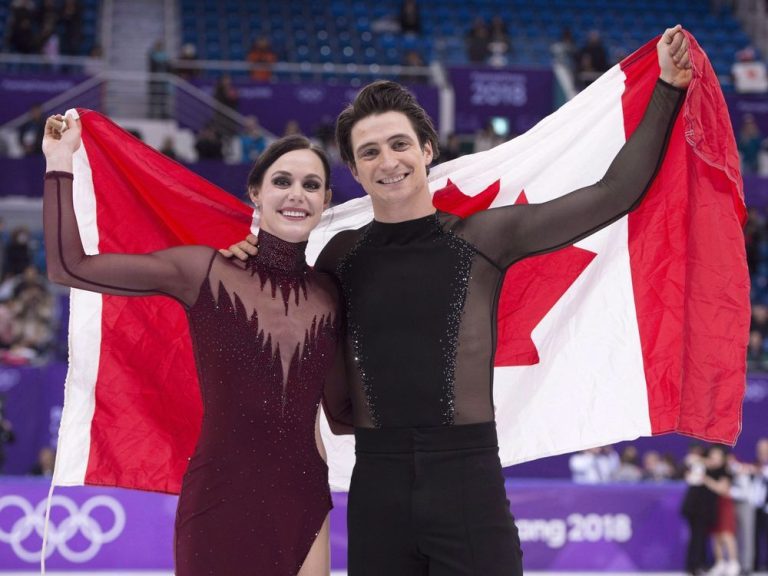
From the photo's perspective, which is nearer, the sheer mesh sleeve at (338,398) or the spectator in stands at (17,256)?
the sheer mesh sleeve at (338,398)

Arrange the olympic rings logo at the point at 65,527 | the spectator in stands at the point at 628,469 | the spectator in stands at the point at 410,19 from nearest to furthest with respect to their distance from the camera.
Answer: the olympic rings logo at the point at 65,527
the spectator in stands at the point at 628,469
the spectator in stands at the point at 410,19

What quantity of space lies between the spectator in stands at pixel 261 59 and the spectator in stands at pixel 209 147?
227 cm

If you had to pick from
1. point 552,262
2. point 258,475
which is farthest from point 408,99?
point 258,475

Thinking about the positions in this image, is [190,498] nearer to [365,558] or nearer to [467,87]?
[365,558]

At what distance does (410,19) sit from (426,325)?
51.8ft

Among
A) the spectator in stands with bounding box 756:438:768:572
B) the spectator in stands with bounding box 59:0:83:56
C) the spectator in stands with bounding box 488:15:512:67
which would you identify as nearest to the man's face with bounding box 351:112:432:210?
the spectator in stands with bounding box 756:438:768:572

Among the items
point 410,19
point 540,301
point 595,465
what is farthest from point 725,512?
point 410,19

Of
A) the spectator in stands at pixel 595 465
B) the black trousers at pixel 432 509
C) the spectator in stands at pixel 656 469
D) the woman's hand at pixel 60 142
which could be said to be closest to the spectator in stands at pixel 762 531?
the spectator in stands at pixel 656 469

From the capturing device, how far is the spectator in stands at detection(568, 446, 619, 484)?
11.8 m

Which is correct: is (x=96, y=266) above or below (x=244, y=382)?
above

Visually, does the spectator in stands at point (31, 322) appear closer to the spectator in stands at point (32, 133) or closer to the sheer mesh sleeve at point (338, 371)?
the spectator in stands at point (32, 133)

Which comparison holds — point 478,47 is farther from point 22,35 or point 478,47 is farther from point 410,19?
point 22,35

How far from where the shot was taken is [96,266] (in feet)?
11.3

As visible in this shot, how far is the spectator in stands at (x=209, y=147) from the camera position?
13.5 metres
